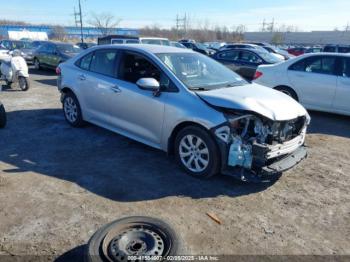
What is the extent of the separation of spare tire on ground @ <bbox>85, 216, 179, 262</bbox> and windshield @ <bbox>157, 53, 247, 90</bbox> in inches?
85.6

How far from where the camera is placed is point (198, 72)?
16.9 ft

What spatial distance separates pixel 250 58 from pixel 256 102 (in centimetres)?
880

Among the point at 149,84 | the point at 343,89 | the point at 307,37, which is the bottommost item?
the point at 307,37

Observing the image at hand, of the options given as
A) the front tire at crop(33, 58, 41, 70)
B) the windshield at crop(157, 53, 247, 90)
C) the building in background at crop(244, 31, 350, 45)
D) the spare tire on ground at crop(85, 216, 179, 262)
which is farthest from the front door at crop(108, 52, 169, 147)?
the building in background at crop(244, 31, 350, 45)

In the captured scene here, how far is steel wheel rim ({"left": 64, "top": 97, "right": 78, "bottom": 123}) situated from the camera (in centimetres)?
653

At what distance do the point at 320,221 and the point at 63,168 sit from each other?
3388mm

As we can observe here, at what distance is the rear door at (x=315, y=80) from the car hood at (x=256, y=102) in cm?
361

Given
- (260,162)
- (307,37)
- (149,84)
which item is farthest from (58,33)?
(260,162)

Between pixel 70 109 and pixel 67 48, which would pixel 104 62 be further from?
pixel 67 48

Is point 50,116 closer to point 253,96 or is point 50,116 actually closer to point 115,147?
point 115,147

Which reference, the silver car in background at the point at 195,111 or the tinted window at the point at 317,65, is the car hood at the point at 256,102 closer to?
the silver car in background at the point at 195,111

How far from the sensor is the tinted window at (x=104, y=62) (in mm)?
5664

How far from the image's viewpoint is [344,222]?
A: 3635mm

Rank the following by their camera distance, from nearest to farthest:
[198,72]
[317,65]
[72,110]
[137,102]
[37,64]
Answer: [137,102]
[198,72]
[72,110]
[317,65]
[37,64]
